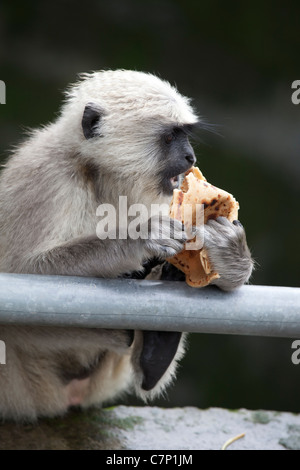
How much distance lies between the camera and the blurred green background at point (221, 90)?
903 centimetres

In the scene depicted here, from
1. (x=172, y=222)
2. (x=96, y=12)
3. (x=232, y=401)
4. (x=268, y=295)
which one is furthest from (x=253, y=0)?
(x=268, y=295)

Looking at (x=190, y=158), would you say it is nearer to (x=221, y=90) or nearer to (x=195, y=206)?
(x=195, y=206)

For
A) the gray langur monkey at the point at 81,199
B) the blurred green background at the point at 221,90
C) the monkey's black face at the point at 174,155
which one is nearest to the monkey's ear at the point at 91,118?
the gray langur monkey at the point at 81,199

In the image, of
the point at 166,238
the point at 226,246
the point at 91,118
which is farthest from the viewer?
the point at 91,118

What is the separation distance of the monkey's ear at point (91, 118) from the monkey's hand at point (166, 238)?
0.87 meters

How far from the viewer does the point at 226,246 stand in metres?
3.47

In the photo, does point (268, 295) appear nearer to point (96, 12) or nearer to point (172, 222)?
point (172, 222)

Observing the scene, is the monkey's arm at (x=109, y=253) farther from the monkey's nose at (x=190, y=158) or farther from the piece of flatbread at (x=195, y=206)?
the monkey's nose at (x=190, y=158)

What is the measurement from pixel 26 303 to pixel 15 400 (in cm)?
164

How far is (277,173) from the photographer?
9.59m

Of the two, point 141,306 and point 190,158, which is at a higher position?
point 190,158

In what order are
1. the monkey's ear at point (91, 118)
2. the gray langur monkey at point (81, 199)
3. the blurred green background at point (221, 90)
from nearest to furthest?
1. the gray langur monkey at point (81, 199)
2. the monkey's ear at point (91, 118)
3. the blurred green background at point (221, 90)

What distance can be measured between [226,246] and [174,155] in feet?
2.79

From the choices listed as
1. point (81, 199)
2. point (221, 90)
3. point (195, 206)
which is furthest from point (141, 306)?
point (221, 90)
